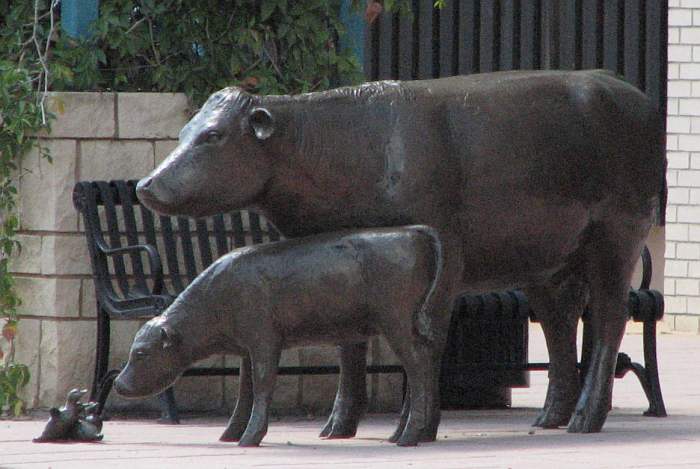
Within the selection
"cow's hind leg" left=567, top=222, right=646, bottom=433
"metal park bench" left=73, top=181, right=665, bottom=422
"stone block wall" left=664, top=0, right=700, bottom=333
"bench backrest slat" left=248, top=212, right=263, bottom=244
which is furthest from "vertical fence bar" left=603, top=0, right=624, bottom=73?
"cow's hind leg" left=567, top=222, right=646, bottom=433

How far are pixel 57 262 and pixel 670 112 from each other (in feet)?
24.7

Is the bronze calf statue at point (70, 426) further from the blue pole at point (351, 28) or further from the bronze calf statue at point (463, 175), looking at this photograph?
the blue pole at point (351, 28)

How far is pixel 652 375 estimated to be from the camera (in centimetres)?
830

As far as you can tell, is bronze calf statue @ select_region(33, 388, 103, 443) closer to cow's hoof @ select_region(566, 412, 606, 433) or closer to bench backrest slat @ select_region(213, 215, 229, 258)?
bench backrest slat @ select_region(213, 215, 229, 258)

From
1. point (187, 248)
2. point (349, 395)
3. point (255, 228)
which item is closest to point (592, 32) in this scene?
point (255, 228)

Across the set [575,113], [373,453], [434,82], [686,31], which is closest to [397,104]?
[434,82]

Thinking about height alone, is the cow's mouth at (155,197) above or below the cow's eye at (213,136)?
below

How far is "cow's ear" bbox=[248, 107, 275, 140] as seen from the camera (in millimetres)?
6531

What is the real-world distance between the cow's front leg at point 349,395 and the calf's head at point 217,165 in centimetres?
79

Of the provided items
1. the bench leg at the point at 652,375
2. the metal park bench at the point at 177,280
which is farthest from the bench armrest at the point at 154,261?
the bench leg at the point at 652,375

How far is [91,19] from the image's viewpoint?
845 cm

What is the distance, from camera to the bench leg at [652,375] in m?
8.21

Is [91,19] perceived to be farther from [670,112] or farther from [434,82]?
[670,112]

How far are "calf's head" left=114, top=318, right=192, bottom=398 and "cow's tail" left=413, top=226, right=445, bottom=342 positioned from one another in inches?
34.5
